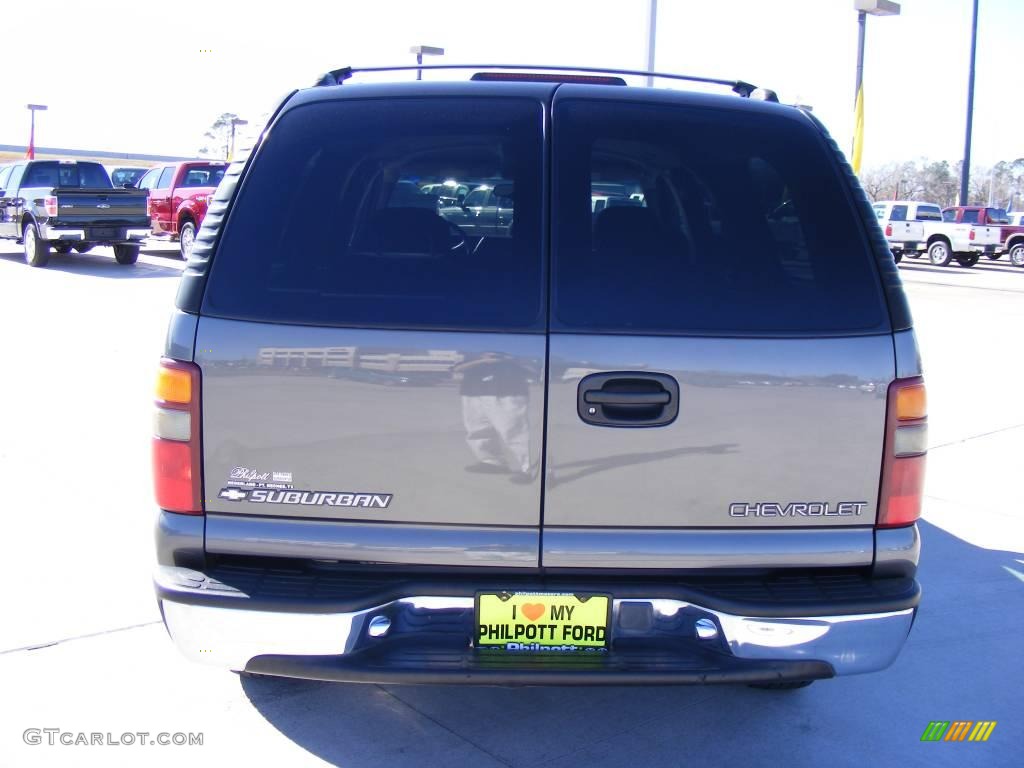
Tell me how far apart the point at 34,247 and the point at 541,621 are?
19035 millimetres

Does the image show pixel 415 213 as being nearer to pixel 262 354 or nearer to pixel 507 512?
pixel 262 354

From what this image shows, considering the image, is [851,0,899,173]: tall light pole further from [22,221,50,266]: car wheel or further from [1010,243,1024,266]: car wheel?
[22,221,50,266]: car wheel

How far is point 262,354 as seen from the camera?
2.65 meters

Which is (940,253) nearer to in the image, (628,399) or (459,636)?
(628,399)

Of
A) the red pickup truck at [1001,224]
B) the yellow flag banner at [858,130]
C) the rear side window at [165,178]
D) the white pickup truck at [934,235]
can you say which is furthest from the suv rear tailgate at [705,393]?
the red pickup truck at [1001,224]

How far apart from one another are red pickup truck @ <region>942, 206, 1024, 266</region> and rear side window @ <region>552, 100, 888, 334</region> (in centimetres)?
3019

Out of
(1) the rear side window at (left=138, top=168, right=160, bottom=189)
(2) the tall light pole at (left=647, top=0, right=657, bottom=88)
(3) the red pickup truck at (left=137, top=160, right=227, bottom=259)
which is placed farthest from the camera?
(1) the rear side window at (left=138, top=168, right=160, bottom=189)

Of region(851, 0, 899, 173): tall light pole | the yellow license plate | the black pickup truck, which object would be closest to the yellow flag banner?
region(851, 0, 899, 173): tall light pole

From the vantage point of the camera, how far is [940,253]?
3000cm

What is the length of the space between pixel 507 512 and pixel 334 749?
1.11 m

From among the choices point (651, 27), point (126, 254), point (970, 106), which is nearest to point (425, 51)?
point (126, 254)

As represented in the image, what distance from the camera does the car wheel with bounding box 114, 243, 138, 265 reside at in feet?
65.3

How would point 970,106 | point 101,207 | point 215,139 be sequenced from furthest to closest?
1. point 215,139
2. point 970,106
3. point 101,207

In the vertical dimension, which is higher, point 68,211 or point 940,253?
point 68,211
